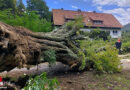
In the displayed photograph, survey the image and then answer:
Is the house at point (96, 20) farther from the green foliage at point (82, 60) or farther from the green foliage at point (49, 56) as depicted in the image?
the green foliage at point (49, 56)

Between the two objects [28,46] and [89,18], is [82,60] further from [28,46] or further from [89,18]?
[89,18]

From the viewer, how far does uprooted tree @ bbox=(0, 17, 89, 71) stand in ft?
7.61

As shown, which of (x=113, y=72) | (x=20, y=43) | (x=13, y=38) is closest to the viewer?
(x=13, y=38)

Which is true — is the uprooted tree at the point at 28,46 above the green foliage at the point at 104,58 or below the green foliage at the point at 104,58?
above

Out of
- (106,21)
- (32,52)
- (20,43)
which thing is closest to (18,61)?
(20,43)

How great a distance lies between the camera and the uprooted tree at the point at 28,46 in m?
2.32

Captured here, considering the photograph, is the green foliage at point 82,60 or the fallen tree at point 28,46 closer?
the fallen tree at point 28,46

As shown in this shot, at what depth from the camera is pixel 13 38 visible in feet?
7.95

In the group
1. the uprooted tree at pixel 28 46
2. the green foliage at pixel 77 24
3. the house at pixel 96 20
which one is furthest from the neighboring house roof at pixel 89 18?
the uprooted tree at pixel 28 46

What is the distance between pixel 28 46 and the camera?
2.96m

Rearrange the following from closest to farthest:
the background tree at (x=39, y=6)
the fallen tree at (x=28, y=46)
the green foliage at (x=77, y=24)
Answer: the fallen tree at (x=28, y=46)
the green foliage at (x=77, y=24)
the background tree at (x=39, y=6)

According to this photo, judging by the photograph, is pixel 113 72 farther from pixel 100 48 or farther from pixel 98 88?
pixel 98 88

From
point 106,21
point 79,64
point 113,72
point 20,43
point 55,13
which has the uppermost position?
point 55,13

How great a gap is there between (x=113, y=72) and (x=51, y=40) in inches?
123
